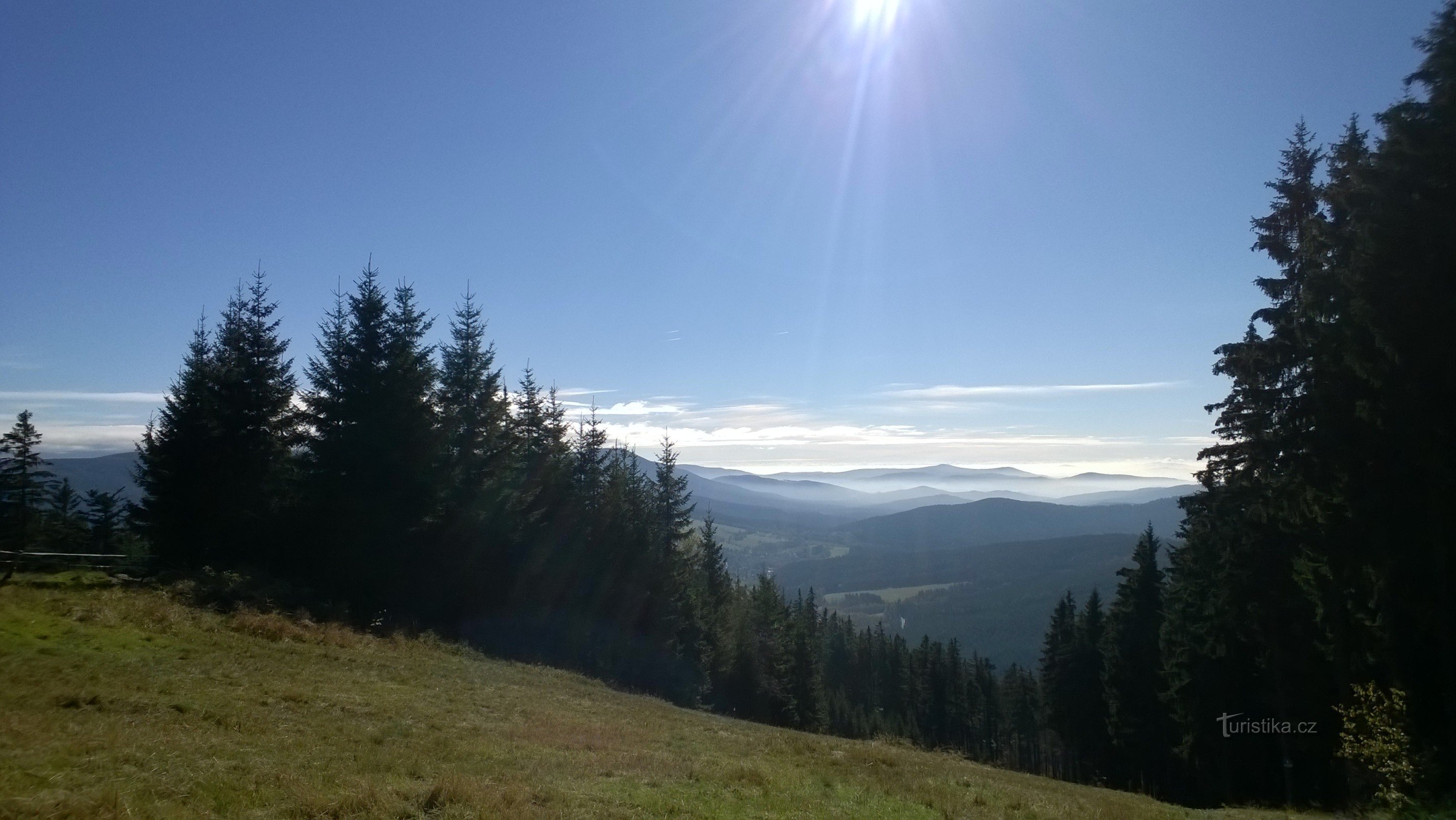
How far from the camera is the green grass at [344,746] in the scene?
8070mm

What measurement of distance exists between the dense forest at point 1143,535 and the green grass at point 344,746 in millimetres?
6964

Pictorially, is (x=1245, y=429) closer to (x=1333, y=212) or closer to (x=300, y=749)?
(x=1333, y=212)

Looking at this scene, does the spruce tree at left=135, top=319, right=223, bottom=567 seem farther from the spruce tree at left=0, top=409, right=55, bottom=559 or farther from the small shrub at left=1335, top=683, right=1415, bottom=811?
the small shrub at left=1335, top=683, right=1415, bottom=811

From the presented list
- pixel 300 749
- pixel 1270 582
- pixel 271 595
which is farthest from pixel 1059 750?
pixel 300 749

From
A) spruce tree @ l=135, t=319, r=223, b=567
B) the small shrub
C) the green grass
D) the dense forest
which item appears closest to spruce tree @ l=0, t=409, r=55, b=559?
the dense forest

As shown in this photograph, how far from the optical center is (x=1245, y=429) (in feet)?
78.3

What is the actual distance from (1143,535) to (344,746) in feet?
153

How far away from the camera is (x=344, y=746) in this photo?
10.7 m

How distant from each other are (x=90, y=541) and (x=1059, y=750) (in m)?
84.5

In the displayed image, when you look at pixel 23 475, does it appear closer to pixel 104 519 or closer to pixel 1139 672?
pixel 104 519
